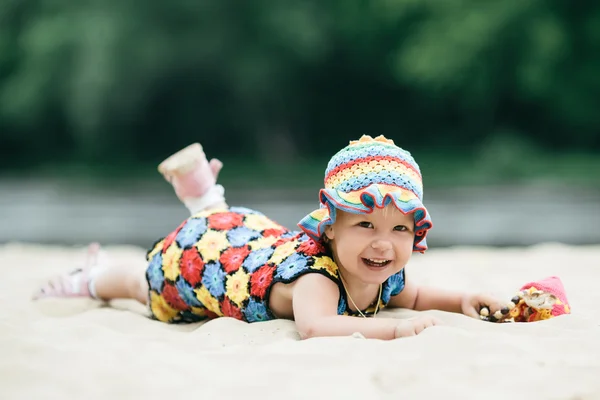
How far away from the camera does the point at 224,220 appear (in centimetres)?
394

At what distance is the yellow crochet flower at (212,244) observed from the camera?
372 cm

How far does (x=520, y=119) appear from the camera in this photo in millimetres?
22594

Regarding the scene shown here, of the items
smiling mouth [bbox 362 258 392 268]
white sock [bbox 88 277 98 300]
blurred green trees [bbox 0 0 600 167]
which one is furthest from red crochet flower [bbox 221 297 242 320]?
blurred green trees [bbox 0 0 600 167]

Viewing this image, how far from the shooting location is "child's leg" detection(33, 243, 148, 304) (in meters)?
4.33

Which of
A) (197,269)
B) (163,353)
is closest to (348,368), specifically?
(163,353)

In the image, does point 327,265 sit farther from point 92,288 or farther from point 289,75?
point 289,75

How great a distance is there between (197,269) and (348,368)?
140 centimetres

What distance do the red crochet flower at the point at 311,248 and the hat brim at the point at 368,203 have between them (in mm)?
120

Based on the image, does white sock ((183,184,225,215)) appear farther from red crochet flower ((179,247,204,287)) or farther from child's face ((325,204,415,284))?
child's face ((325,204,415,284))

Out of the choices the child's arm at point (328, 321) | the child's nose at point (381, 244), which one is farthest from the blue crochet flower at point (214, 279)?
the child's nose at point (381, 244)

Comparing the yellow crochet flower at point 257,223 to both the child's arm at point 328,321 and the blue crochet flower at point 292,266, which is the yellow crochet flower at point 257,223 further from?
the child's arm at point 328,321

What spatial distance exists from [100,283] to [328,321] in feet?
6.04

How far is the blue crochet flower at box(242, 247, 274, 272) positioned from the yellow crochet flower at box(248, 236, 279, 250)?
56 mm

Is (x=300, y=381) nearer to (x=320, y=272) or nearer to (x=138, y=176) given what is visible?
(x=320, y=272)
